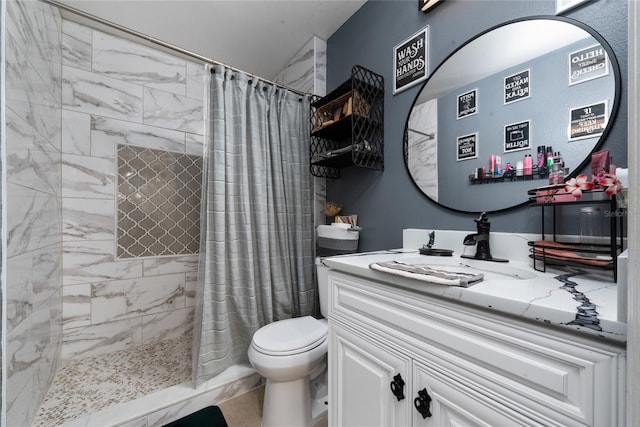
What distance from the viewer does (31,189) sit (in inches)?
45.6

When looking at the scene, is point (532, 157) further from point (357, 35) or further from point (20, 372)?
point (20, 372)

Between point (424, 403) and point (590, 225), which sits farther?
point (590, 225)

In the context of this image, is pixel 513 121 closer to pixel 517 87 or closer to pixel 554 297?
pixel 517 87

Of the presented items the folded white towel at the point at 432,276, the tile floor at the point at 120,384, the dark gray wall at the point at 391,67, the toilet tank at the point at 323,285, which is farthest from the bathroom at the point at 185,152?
the folded white towel at the point at 432,276

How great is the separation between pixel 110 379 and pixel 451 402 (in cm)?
190

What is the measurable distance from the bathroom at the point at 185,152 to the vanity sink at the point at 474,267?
18 cm

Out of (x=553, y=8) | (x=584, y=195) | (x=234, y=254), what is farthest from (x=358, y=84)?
(x=234, y=254)

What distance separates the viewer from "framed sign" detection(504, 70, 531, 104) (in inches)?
37.5

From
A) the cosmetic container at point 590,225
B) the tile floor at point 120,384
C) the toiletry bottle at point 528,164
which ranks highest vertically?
the toiletry bottle at point 528,164

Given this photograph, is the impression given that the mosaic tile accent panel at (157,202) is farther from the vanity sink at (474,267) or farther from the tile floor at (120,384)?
the vanity sink at (474,267)

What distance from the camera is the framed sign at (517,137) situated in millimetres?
953

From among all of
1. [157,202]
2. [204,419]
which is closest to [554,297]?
[204,419]

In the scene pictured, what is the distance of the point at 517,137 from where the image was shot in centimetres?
98

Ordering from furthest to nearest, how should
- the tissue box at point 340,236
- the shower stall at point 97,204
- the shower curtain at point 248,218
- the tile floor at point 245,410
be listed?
the tissue box at point 340,236
the shower curtain at point 248,218
the tile floor at point 245,410
the shower stall at point 97,204
